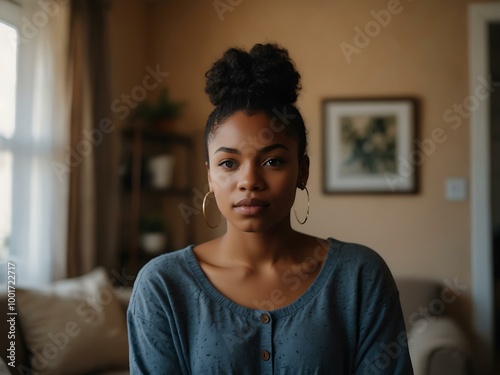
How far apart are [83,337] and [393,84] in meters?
2.12

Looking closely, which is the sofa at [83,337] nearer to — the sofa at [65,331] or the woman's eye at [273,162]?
the sofa at [65,331]

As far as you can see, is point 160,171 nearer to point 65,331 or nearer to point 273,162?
point 65,331

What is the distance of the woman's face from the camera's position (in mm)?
994

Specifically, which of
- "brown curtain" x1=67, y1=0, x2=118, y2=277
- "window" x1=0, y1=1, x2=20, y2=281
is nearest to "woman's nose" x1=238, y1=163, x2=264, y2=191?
"window" x1=0, y1=1, x2=20, y2=281

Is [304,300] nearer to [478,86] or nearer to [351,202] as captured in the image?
[351,202]

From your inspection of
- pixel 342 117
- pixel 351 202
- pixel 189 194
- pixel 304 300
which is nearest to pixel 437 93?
pixel 342 117

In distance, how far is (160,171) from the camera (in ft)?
9.78

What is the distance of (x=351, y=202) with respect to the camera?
301cm

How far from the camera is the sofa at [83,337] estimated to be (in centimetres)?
185

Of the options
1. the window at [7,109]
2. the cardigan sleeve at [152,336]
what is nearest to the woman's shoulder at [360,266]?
the cardigan sleeve at [152,336]

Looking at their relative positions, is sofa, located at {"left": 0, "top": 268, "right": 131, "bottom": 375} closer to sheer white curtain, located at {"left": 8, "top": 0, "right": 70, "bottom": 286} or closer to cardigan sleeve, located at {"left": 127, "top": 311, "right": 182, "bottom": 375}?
sheer white curtain, located at {"left": 8, "top": 0, "right": 70, "bottom": 286}

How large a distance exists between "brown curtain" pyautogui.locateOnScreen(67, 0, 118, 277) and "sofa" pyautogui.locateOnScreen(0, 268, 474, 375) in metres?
0.36

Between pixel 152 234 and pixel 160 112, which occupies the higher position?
pixel 160 112

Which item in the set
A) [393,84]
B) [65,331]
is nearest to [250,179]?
[65,331]
